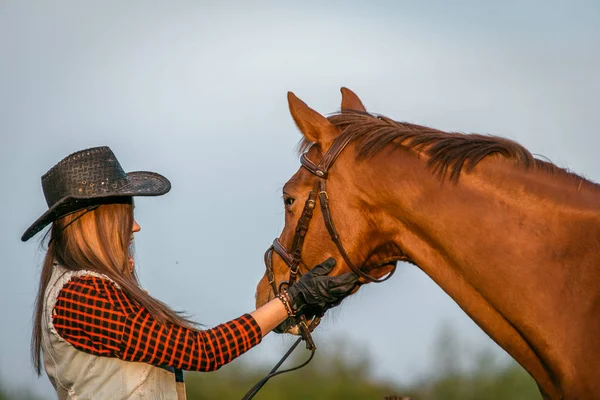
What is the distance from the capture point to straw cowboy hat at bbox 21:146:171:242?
411cm

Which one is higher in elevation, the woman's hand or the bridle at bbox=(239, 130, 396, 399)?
the bridle at bbox=(239, 130, 396, 399)

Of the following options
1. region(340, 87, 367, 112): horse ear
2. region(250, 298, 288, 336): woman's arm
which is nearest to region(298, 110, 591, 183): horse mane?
region(340, 87, 367, 112): horse ear

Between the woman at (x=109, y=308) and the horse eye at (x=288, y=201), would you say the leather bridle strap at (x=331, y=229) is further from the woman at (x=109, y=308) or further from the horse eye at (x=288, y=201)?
the horse eye at (x=288, y=201)

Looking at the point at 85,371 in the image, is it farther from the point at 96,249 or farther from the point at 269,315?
the point at 269,315

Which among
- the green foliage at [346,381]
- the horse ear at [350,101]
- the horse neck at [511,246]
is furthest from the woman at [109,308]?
the green foliage at [346,381]

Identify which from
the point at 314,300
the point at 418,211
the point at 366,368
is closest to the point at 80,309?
the point at 314,300

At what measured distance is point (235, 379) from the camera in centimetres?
959

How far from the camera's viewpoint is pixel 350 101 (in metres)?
4.93

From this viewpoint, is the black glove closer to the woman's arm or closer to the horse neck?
the woman's arm

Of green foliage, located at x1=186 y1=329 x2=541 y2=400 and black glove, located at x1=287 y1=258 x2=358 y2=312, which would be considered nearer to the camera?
black glove, located at x1=287 y1=258 x2=358 y2=312

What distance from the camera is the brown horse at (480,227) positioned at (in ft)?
12.5

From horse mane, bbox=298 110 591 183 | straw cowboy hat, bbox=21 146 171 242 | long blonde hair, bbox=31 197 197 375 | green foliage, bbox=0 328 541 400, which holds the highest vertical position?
horse mane, bbox=298 110 591 183

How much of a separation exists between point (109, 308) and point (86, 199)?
21.8 inches

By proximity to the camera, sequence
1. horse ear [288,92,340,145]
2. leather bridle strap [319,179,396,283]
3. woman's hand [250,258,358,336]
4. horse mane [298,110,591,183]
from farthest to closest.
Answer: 1. horse ear [288,92,340,145]
2. leather bridle strap [319,179,396,283]
3. woman's hand [250,258,358,336]
4. horse mane [298,110,591,183]
